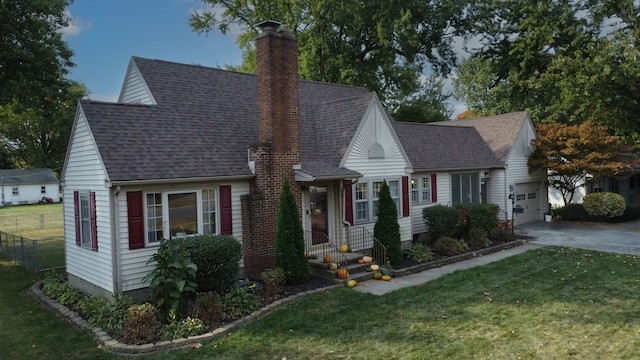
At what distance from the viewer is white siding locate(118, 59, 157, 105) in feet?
38.8

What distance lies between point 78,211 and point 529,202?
20771 mm

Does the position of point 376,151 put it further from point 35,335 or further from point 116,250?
point 35,335

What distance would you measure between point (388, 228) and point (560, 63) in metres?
16.9

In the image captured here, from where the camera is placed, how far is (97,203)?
9.28 meters

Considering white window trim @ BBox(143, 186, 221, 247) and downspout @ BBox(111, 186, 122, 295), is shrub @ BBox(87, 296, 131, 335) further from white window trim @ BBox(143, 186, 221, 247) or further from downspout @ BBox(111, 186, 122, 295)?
white window trim @ BBox(143, 186, 221, 247)

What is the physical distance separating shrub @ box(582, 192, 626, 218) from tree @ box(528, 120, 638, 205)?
42.2 inches

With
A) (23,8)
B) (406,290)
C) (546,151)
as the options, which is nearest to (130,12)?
(23,8)

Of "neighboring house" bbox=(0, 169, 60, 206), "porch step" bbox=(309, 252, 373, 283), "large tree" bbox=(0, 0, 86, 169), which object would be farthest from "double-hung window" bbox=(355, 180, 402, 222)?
"neighboring house" bbox=(0, 169, 60, 206)

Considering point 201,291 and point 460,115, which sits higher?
point 460,115

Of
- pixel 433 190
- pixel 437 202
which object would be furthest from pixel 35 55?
pixel 437 202

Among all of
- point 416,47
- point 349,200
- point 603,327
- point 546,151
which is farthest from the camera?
point 416,47

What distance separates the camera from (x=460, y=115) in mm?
61594

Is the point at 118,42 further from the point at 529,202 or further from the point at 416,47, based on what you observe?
the point at 529,202

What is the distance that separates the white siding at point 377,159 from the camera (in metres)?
13.0
